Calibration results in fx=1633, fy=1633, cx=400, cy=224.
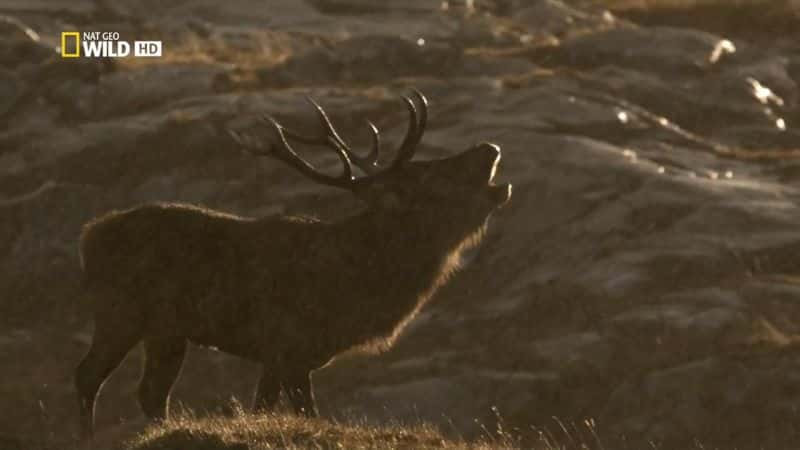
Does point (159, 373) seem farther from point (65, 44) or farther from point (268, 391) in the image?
point (65, 44)

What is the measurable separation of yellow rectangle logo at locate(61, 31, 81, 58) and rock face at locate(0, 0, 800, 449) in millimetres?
479

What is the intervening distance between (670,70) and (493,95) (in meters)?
10.1

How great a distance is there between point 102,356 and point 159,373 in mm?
769

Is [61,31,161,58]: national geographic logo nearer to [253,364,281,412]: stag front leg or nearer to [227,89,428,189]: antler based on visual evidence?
[227,89,428,189]: antler

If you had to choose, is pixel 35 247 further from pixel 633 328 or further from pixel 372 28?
pixel 372 28

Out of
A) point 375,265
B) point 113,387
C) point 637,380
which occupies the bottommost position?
point 113,387

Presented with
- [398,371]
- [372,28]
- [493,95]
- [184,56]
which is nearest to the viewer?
[398,371]

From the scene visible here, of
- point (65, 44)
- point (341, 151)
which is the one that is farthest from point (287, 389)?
point (65, 44)

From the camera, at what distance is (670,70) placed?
159 feet

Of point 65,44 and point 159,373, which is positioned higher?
point 159,373

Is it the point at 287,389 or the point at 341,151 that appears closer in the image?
the point at 287,389

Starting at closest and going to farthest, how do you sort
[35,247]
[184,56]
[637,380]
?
[637,380] < [35,247] < [184,56]

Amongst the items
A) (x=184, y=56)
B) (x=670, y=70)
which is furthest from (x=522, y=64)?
(x=184, y=56)

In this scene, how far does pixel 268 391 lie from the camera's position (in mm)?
16766
